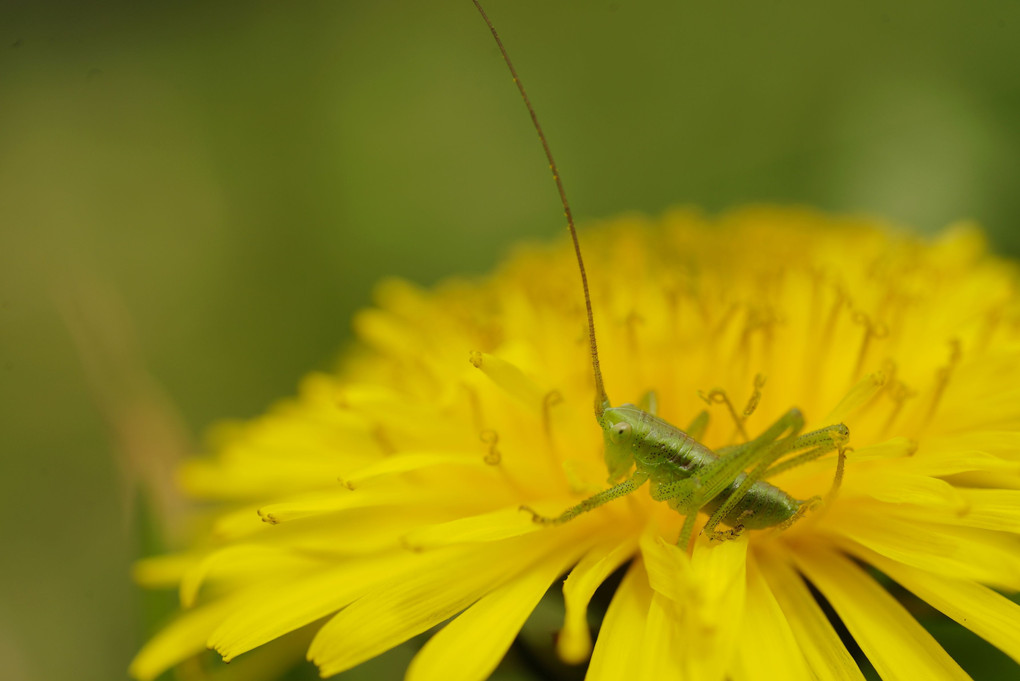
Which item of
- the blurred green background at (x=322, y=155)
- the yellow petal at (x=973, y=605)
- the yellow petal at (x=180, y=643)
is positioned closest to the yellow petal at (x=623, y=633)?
the yellow petal at (x=973, y=605)

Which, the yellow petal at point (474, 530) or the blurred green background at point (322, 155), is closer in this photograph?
the yellow petal at point (474, 530)

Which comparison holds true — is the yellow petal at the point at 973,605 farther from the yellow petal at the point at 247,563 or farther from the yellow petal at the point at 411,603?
the yellow petal at the point at 247,563

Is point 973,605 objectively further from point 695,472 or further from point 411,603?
point 411,603

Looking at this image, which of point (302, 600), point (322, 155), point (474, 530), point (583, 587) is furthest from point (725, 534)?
point (322, 155)

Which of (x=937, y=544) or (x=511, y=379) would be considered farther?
(x=511, y=379)

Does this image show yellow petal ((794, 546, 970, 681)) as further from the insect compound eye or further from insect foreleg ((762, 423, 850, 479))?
the insect compound eye

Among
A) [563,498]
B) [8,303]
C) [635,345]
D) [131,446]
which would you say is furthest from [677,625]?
[8,303]
